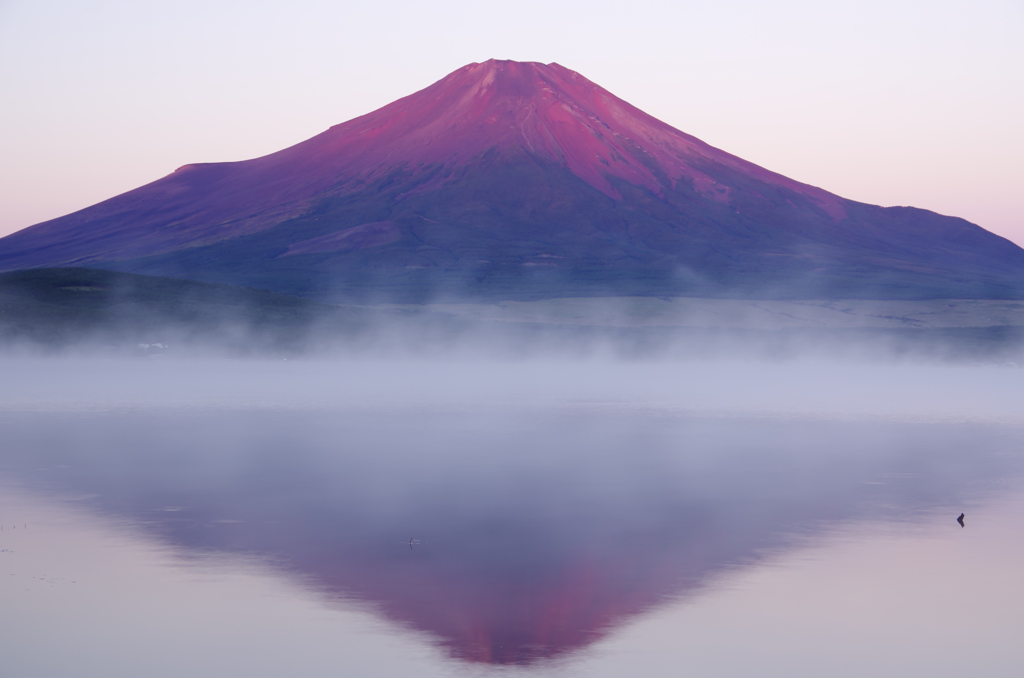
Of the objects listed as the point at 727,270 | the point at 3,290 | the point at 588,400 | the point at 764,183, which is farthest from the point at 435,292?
the point at 588,400

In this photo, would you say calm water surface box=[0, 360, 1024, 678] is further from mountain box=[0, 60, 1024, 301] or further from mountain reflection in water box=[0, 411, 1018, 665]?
mountain box=[0, 60, 1024, 301]

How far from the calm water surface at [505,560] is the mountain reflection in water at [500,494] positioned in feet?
0.19

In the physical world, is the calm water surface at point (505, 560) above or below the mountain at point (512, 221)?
below

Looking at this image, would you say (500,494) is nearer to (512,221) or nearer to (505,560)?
(505,560)

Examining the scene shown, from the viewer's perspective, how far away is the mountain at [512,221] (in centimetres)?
12319

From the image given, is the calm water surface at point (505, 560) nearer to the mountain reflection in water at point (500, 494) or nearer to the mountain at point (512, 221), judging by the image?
the mountain reflection in water at point (500, 494)

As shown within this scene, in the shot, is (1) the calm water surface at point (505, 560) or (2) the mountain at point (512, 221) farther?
(2) the mountain at point (512, 221)

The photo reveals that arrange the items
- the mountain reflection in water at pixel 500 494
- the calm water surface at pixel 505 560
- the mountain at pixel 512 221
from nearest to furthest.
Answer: the calm water surface at pixel 505 560 → the mountain reflection in water at pixel 500 494 → the mountain at pixel 512 221

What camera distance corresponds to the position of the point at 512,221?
146 meters

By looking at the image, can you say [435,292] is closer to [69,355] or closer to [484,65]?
[69,355]

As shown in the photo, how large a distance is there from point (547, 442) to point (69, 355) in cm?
4775

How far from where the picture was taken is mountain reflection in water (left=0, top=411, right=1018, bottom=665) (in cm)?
1122

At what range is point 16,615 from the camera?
10.2m

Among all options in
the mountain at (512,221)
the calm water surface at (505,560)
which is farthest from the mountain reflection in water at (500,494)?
the mountain at (512,221)
